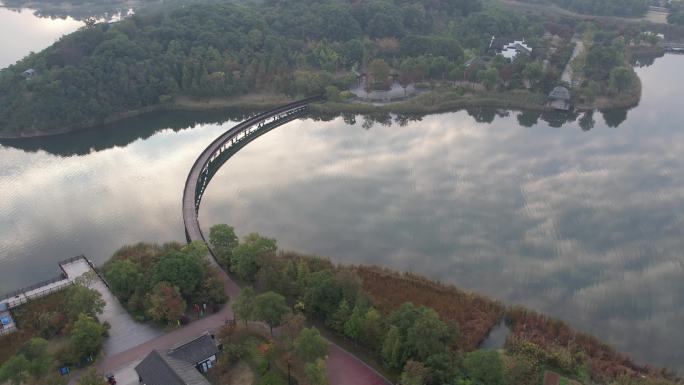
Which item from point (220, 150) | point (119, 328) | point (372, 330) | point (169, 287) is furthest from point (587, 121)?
point (119, 328)

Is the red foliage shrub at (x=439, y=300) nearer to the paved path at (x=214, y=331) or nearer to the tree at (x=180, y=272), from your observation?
the paved path at (x=214, y=331)

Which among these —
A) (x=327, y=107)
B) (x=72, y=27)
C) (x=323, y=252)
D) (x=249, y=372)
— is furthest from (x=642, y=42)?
(x=72, y=27)

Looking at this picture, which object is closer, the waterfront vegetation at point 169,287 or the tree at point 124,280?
the waterfront vegetation at point 169,287

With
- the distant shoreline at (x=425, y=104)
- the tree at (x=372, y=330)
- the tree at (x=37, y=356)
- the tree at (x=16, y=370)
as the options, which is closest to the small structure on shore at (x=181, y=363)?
the tree at (x=37, y=356)

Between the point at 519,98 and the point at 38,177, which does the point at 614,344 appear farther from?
the point at 38,177

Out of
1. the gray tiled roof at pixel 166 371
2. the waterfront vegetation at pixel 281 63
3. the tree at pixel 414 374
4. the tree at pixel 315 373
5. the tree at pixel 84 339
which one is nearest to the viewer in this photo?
the tree at pixel 414 374

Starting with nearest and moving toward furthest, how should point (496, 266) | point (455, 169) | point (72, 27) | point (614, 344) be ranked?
point (614, 344), point (496, 266), point (455, 169), point (72, 27)

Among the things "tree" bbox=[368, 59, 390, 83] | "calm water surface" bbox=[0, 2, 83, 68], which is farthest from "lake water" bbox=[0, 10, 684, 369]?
"calm water surface" bbox=[0, 2, 83, 68]
